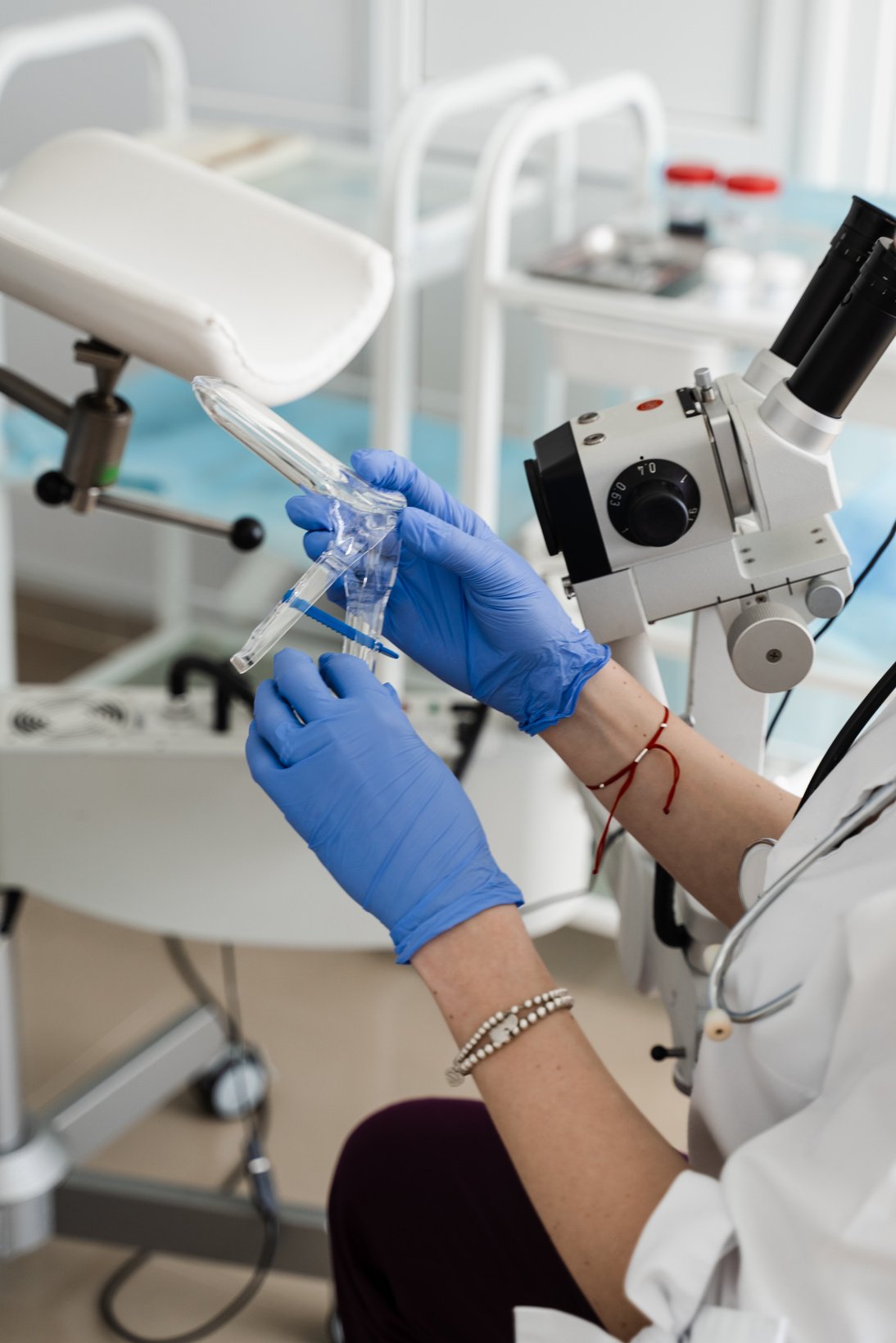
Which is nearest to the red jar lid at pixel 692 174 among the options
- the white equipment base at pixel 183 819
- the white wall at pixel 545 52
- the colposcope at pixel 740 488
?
the white wall at pixel 545 52

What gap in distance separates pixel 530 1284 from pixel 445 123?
202 centimetres

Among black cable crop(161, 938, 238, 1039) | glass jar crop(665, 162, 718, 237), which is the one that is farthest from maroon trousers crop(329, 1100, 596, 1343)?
glass jar crop(665, 162, 718, 237)

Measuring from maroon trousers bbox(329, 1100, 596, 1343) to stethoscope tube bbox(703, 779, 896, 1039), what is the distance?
0.38 meters

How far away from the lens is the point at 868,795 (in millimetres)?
826

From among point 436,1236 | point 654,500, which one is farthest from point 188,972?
point 654,500

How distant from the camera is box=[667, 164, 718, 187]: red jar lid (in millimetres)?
1900

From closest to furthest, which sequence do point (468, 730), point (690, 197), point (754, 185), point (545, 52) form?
point (468, 730) → point (754, 185) → point (690, 197) → point (545, 52)

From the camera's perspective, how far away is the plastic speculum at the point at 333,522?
2.94 feet

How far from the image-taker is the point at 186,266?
1.15 metres

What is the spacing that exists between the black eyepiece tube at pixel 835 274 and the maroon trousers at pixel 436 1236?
2.20ft

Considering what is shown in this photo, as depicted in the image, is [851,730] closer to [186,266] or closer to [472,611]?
[472,611]

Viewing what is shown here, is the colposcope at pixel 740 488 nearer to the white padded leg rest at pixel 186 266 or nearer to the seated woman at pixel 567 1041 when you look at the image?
the seated woman at pixel 567 1041

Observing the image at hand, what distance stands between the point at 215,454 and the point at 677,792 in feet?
4.31

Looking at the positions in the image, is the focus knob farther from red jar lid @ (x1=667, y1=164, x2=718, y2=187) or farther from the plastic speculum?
red jar lid @ (x1=667, y1=164, x2=718, y2=187)
